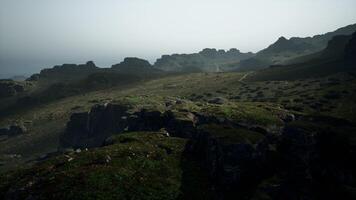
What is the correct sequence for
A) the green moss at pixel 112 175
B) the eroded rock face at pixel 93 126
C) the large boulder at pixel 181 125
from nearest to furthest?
the green moss at pixel 112 175
the large boulder at pixel 181 125
the eroded rock face at pixel 93 126

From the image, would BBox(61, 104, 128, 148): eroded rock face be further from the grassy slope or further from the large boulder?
the large boulder

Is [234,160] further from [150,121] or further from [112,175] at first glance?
[150,121]

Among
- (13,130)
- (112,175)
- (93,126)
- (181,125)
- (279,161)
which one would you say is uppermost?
(112,175)

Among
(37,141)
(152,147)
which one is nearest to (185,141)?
(152,147)

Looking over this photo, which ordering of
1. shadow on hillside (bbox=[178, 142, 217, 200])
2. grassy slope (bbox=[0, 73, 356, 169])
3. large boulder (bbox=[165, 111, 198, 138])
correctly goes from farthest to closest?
grassy slope (bbox=[0, 73, 356, 169]) < large boulder (bbox=[165, 111, 198, 138]) < shadow on hillside (bbox=[178, 142, 217, 200])

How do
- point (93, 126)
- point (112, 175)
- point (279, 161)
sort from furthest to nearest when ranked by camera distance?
point (93, 126) → point (279, 161) → point (112, 175)

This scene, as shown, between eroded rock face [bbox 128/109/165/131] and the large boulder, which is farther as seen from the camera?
eroded rock face [bbox 128/109/165/131]

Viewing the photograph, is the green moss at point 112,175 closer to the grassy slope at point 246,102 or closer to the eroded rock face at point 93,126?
the grassy slope at point 246,102

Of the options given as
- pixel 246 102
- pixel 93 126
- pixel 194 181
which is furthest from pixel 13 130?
pixel 194 181

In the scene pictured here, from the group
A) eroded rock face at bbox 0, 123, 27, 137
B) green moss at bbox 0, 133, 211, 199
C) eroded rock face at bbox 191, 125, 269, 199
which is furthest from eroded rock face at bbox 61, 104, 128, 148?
eroded rock face at bbox 191, 125, 269, 199

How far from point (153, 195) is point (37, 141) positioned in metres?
144

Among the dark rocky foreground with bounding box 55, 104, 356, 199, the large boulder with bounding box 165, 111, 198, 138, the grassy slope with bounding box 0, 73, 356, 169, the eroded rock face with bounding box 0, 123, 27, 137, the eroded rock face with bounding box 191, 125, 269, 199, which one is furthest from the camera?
the eroded rock face with bounding box 0, 123, 27, 137

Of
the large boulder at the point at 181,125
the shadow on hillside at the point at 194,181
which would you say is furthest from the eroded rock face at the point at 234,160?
the large boulder at the point at 181,125

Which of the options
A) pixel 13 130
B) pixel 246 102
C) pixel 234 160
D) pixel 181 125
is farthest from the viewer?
pixel 13 130
